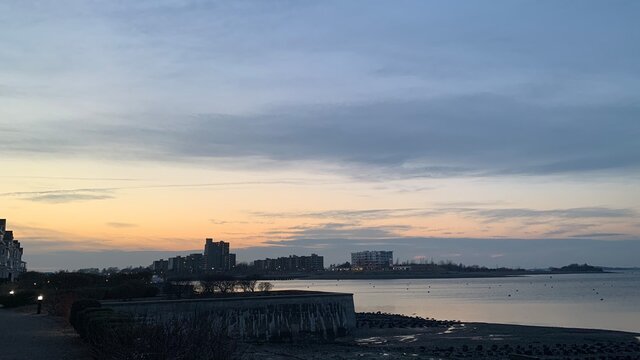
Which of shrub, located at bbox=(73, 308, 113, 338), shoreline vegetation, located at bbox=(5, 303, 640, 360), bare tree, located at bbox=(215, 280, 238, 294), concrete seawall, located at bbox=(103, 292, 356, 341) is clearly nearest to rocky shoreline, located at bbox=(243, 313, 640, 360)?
shoreline vegetation, located at bbox=(5, 303, 640, 360)

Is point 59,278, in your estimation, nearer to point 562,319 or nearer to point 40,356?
point 40,356

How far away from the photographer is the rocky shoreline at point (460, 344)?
34281 millimetres

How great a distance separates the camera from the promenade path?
66.2ft

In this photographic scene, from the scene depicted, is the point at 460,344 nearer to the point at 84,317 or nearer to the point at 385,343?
the point at 385,343

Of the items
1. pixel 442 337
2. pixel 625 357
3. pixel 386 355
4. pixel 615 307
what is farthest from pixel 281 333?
pixel 615 307

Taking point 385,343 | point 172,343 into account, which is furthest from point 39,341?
point 385,343

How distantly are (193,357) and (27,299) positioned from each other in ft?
140

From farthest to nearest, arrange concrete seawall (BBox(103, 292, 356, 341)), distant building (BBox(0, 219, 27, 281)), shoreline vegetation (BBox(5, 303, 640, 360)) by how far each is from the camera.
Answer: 1. distant building (BBox(0, 219, 27, 281))
2. concrete seawall (BBox(103, 292, 356, 341))
3. shoreline vegetation (BBox(5, 303, 640, 360))

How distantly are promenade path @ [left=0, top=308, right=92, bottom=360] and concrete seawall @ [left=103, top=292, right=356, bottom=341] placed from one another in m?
6.16

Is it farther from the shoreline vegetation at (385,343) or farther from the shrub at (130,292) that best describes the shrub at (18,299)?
the shrub at (130,292)

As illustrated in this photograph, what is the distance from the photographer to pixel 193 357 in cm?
1117

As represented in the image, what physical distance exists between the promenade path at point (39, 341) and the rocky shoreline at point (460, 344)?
310 inches

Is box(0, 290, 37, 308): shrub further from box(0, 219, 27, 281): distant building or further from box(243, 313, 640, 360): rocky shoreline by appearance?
box(0, 219, 27, 281): distant building

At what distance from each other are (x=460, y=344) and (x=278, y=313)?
40.9ft
